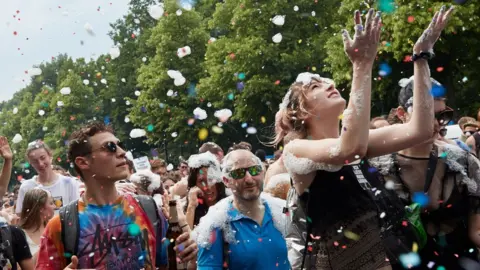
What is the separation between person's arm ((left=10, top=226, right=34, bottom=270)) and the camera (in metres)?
5.70

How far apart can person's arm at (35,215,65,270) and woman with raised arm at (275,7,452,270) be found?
119 cm

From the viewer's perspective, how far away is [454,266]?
4.30 meters

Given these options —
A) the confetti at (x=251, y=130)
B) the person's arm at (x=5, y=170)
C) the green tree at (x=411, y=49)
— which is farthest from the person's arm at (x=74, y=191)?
the confetti at (x=251, y=130)

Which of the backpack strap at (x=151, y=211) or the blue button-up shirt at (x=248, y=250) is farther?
the blue button-up shirt at (x=248, y=250)

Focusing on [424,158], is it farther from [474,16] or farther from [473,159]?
[474,16]

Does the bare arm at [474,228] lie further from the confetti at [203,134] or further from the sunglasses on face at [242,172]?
the confetti at [203,134]

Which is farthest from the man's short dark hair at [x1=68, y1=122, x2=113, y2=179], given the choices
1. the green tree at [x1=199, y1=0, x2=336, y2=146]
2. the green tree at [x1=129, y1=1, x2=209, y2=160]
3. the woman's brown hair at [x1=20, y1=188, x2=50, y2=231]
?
the green tree at [x1=129, y1=1, x2=209, y2=160]

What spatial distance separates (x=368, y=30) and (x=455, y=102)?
2130 cm

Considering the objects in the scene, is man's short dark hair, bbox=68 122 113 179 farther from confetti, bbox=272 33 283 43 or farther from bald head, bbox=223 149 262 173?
confetti, bbox=272 33 283 43

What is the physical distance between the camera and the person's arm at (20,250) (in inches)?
224

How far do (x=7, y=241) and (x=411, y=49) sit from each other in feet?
62.8

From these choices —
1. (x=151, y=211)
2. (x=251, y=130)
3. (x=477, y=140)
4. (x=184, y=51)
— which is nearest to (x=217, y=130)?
(x=251, y=130)

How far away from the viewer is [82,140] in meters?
4.17

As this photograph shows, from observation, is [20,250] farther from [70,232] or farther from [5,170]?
[70,232]
